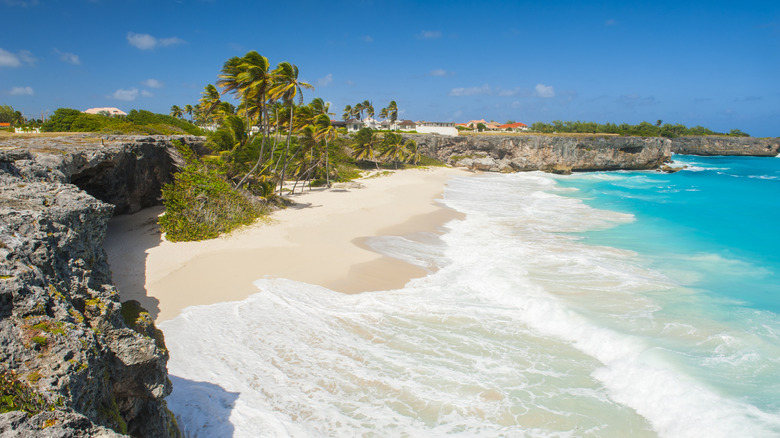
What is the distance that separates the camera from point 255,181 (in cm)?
2058

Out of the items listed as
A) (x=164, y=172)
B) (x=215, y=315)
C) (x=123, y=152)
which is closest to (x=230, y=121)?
(x=164, y=172)

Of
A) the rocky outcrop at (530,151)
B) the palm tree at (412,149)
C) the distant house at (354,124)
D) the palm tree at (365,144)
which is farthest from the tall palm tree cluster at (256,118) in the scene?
the distant house at (354,124)

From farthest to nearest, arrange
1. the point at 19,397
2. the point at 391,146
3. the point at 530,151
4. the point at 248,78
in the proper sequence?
the point at 530,151, the point at 391,146, the point at 248,78, the point at 19,397

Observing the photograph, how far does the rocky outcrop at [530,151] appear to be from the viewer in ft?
201

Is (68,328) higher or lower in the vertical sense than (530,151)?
lower

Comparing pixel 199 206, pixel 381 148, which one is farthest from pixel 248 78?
pixel 381 148

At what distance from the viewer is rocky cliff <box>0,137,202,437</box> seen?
2.75 metres

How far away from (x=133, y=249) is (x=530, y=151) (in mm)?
58171

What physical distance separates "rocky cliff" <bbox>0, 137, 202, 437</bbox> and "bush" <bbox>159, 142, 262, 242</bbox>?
7.62 meters

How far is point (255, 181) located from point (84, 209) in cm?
1523

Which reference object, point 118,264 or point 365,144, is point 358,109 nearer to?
point 365,144

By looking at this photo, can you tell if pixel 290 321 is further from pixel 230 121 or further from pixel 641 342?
pixel 230 121

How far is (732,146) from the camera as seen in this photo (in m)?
99.1

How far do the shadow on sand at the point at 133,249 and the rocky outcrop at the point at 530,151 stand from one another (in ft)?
163
